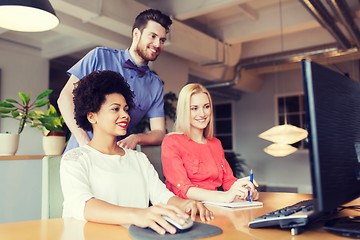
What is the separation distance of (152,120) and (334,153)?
4.36ft

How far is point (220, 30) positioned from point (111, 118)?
4.88 metres

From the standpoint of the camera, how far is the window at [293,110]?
8453 millimetres

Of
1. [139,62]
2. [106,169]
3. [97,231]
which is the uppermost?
[139,62]

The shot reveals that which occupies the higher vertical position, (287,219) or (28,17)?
(28,17)

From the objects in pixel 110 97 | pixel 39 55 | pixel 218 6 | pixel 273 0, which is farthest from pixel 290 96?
pixel 110 97

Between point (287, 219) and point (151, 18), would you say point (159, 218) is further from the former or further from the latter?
point (151, 18)

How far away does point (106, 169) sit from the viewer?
117 cm

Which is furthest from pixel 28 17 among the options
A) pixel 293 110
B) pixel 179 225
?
pixel 293 110

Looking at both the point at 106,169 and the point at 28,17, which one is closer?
the point at 106,169

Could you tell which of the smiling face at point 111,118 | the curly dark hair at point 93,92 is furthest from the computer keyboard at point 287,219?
the curly dark hair at point 93,92

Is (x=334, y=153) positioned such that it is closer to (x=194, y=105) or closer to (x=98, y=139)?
(x=98, y=139)

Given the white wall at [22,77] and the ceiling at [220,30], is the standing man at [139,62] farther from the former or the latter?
the white wall at [22,77]

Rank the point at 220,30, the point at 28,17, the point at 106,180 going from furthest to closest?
the point at 220,30 → the point at 28,17 → the point at 106,180

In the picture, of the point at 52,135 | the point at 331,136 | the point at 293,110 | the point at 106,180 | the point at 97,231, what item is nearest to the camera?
the point at 331,136
